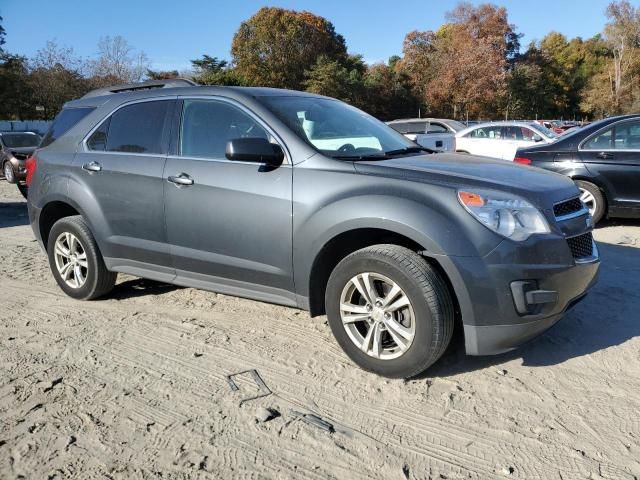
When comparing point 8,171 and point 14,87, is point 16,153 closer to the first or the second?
point 8,171

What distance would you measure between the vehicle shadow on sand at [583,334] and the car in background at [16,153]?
13074 mm

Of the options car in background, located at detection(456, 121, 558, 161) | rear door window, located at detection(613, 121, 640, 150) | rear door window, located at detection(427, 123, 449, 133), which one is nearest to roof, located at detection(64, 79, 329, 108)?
rear door window, located at detection(613, 121, 640, 150)

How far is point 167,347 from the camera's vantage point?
381 centimetres

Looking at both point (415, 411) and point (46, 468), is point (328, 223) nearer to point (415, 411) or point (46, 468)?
point (415, 411)

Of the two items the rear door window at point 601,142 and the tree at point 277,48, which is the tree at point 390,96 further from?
the rear door window at point 601,142

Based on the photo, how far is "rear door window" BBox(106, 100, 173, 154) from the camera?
423 cm

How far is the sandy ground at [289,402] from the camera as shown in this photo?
2504 mm

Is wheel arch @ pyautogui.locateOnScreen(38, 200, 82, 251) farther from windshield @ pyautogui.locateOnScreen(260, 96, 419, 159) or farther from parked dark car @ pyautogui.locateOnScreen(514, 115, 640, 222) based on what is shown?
parked dark car @ pyautogui.locateOnScreen(514, 115, 640, 222)

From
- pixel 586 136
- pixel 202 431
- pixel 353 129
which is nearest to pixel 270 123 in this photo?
pixel 353 129

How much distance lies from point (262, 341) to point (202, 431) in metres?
1.16

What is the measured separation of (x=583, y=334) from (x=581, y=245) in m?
0.90

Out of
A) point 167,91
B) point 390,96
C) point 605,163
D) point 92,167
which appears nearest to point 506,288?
point 167,91

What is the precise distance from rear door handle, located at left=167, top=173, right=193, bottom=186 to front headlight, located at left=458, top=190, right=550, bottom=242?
6.29 ft

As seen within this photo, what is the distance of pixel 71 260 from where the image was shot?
4832 millimetres
